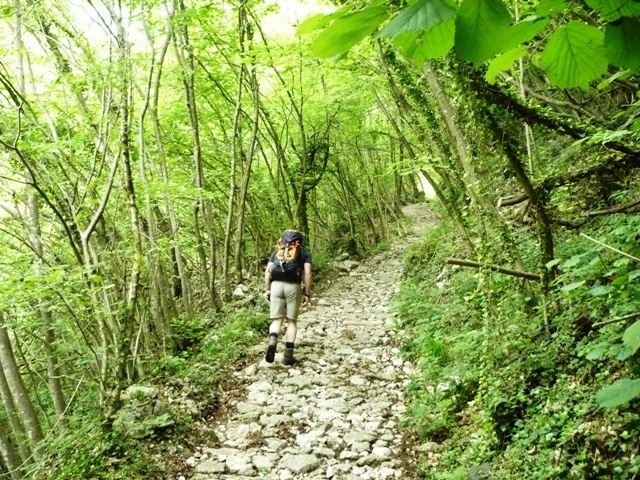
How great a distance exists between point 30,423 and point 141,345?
2360 mm

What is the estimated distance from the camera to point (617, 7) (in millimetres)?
837

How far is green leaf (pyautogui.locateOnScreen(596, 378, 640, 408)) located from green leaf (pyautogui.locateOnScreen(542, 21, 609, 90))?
70 cm

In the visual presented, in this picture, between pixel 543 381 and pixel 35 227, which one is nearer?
pixel 543 381

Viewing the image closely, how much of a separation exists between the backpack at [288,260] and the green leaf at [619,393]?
22.3 feet

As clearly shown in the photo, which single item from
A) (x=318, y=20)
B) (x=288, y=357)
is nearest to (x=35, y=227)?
(x=288, y=357)

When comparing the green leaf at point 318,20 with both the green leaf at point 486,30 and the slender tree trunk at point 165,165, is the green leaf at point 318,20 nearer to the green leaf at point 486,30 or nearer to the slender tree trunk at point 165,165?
the green leaf at point 486,30

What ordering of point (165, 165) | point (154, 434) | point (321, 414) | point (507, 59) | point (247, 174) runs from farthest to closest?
point (247, 174) < point (165, 165) < point (321, 414) < point (154, 434) < point (507, 59)

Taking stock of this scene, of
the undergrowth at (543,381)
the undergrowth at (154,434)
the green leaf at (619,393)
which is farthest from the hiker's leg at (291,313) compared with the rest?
the green leaf at (619,393)

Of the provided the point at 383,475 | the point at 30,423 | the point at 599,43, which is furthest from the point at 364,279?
the point at 599,43

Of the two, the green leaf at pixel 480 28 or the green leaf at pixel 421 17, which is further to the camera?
the green leaf at pixel 480 28

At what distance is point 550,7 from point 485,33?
17 centimetres

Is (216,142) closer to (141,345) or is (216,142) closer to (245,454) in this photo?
(141,345)

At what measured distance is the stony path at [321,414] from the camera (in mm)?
4789

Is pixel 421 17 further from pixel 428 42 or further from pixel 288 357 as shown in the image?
pixel 288 357
